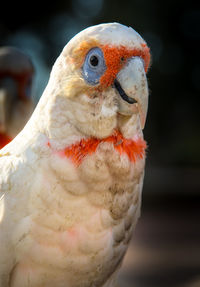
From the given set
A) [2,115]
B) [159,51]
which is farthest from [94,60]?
[159,51]

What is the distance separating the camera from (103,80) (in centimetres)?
128

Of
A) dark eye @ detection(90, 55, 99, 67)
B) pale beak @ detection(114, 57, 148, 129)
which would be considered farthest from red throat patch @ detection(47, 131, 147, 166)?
dark eye @ detection(90, 55, 99, 67)

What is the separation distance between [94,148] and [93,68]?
0.24m

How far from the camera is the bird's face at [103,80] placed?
1.26 meters

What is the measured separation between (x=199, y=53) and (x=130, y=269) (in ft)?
22.4

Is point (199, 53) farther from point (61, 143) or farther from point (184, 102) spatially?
point (61, 143)

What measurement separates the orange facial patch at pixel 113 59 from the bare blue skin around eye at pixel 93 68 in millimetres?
15

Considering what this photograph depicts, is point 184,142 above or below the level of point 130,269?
above

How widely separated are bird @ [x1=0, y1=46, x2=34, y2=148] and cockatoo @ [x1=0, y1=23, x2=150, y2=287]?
4.63 feet

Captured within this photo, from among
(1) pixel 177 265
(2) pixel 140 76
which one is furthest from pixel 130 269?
(2) pixel 140 76

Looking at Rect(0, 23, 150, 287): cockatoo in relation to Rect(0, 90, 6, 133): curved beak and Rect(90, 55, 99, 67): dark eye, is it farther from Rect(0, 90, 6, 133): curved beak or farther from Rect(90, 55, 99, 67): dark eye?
Rect(0, 90, 6, 133): curved beak

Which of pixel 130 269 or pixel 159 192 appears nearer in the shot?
pixel 130 269

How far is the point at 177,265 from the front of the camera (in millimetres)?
4414

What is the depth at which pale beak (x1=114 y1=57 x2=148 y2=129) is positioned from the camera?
4.10 ft
